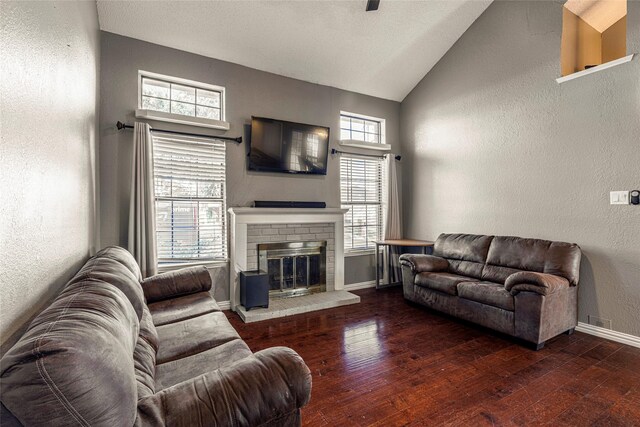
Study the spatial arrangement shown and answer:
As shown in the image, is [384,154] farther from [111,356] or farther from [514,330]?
[111,356]

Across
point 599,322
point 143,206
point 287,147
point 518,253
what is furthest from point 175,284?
point 599,322

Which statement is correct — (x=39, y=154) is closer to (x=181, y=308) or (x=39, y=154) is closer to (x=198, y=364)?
(x=198, y=364)

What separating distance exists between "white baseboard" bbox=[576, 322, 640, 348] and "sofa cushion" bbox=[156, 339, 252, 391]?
3.37m

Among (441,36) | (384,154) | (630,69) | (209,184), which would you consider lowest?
(209,184)

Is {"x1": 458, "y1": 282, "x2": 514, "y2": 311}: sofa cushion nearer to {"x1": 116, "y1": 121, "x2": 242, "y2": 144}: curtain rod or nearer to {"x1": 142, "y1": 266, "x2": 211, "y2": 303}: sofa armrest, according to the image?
{"x1": 142, "y1": 266, "x2": 211, "y2": 303}: sofa armrest

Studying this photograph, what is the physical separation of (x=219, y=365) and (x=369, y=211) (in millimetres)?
3844

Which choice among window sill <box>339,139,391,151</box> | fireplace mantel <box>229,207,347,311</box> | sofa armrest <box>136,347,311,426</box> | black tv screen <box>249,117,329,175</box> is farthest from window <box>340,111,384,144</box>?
sofa armrest <box>136,347,311,426</box>

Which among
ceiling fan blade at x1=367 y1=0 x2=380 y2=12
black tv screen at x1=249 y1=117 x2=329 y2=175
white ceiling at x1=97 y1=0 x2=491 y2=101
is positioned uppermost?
white ceiling at x1=97 y1=0 x2=491 y2=101

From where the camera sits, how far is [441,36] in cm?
420

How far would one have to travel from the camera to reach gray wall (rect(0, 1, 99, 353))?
96cm

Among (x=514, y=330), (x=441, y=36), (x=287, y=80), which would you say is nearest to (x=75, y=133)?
(x=287, y=80)

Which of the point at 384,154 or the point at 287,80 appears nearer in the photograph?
Result: the point at 287,80

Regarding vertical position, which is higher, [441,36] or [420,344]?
[441,36]

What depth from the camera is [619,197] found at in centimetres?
278
